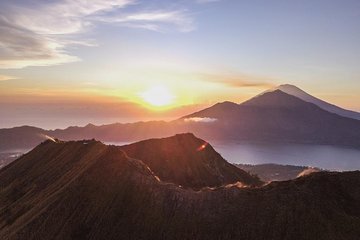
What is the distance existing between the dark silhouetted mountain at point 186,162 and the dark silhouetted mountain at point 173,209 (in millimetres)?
48128

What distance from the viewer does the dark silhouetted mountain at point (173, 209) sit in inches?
2808

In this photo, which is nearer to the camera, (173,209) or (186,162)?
(173,209)

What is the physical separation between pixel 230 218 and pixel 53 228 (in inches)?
1284

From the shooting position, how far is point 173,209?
7906 cm

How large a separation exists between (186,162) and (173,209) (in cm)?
7290

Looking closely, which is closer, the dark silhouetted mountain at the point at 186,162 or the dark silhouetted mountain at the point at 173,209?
the dark silhouetted mountain at the point at 173,209

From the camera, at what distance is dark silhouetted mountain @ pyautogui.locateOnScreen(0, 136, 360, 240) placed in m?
71.3

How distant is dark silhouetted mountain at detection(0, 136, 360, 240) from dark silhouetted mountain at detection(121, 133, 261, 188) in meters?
48.1

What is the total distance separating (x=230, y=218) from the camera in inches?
2926

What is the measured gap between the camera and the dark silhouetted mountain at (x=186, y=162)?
5576 inches

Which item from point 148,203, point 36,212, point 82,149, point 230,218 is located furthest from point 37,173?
point 230,218

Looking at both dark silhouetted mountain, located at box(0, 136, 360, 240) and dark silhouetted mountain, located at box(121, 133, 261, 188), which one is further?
dark silhouetted mountain, located at box(121, 133, 261, 188)

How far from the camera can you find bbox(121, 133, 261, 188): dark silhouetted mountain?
142m

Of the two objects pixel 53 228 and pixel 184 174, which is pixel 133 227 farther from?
pixel 184 174
